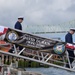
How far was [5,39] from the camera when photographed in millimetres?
16375

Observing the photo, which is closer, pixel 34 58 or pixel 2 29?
pixel 2 29

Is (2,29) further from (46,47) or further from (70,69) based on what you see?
(70,69)

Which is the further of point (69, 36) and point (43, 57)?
point (69, 36)

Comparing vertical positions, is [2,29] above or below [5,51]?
above

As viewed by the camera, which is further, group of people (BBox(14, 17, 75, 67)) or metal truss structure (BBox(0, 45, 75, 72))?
group of people (BBox(14, 17, 75, 67))

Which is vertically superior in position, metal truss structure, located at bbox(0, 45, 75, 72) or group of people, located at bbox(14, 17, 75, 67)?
group of people, located at bbox(14, 17, 75, 67)

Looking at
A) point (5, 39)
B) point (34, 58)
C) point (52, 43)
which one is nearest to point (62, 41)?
point (52, 43)

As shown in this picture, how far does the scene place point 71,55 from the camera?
1734 centimetres

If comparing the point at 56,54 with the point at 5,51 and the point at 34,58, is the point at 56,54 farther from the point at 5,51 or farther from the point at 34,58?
the point at 5,51

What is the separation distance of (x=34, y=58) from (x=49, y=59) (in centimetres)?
79

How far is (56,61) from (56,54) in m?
0.50

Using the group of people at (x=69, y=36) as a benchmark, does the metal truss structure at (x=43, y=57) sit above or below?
below

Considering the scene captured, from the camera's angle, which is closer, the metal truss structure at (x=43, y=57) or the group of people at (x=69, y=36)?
the metal truss structure at (x=43, y=57)

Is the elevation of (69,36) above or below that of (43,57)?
above
